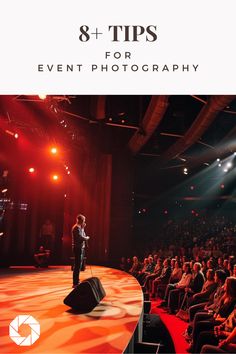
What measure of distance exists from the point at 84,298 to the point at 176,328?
1.93 meters

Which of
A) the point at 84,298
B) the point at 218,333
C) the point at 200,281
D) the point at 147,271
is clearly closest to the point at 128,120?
the point at 147,271

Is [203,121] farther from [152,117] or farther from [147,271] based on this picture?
[147,271]

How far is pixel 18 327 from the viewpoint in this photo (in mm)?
2963

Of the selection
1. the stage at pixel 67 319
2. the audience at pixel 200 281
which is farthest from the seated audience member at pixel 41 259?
the stage at pixel 67 319

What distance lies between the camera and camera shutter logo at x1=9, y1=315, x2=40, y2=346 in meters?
2.57

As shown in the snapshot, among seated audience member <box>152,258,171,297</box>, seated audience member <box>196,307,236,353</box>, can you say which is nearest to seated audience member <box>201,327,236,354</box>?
seated audience member <box>196,307,236,353</box>

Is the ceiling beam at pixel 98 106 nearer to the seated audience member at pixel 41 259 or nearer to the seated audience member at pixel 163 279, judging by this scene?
the seated audience member at pixel 163 279

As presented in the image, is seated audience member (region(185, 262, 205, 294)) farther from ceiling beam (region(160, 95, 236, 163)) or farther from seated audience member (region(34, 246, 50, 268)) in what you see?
seated audience member (region(34, 246, 50, 268))

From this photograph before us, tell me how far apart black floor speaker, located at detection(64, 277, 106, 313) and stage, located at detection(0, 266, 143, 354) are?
76 mm
